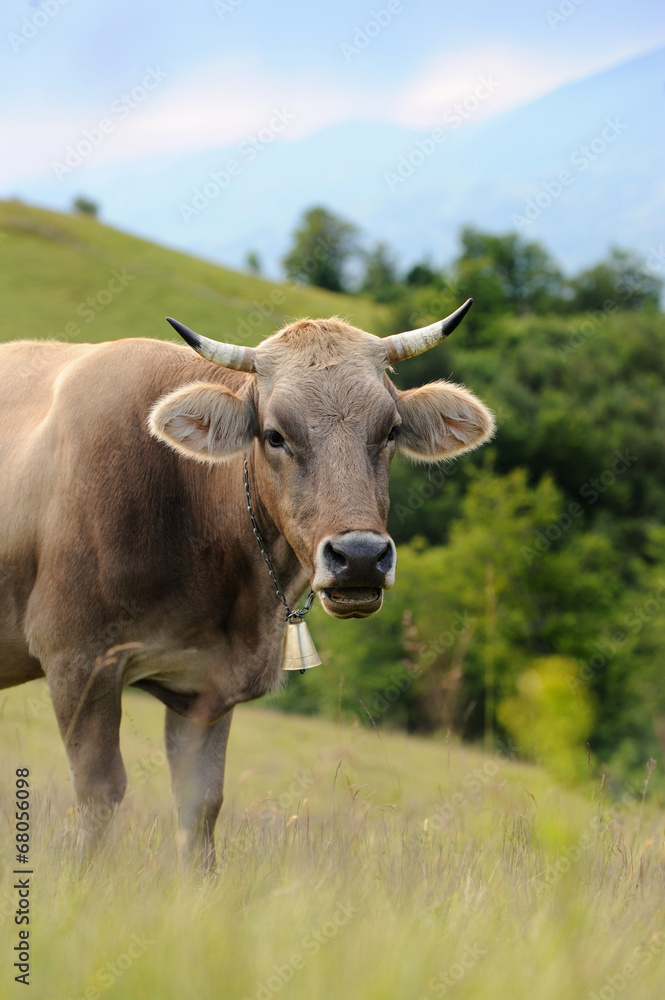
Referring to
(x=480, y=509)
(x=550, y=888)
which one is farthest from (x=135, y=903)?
(x=480, y=509)

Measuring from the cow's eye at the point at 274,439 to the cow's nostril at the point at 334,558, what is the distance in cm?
76

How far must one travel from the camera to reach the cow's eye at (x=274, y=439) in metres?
4.59

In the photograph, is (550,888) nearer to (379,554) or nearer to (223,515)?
(379,554)

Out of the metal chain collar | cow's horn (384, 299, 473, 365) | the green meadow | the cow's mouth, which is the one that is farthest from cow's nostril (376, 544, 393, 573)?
cow's horn (384, 299, 473, 365)

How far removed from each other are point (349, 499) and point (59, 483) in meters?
1.62

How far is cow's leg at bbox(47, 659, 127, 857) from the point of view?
4523 mm

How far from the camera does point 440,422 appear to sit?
516 centimetres

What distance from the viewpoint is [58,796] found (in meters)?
6.44

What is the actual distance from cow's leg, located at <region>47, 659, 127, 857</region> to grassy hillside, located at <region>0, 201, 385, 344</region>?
117 feet

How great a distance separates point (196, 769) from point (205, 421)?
6.61ft

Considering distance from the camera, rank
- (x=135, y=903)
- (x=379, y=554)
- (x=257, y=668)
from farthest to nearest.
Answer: (x=257, y=668), (x=379, y=554), (x=135, y=903)

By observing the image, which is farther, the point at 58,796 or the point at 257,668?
the point at 58,796

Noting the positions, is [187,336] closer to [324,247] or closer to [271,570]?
[271,570]

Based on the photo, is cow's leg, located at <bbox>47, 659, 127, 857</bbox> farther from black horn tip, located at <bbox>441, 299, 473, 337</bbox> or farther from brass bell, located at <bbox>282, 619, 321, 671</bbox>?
black horn tip, located at <bbox>441, 299, 473, 337</bbox>
